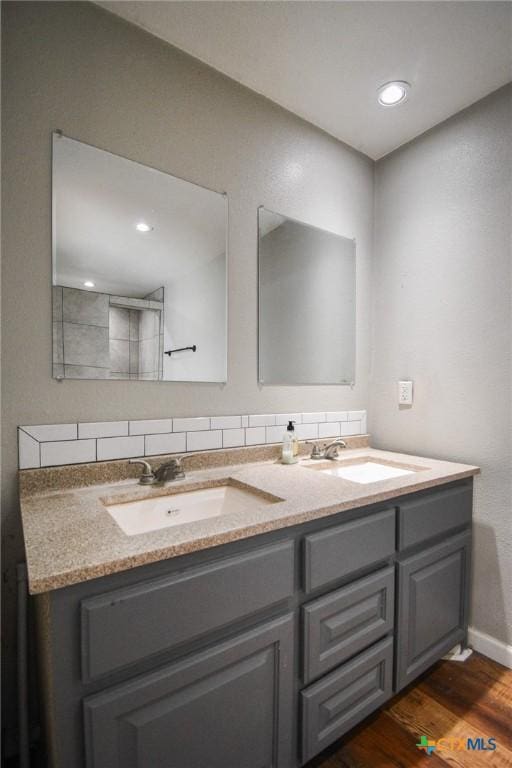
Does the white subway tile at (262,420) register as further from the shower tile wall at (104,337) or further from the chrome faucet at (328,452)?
the shower tile wall at (104,337)

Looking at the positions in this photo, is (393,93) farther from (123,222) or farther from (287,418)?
(287,418)

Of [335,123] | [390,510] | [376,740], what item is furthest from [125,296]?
[376,740]

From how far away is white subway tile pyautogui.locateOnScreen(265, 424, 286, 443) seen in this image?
168cm

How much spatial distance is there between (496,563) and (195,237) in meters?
1.90

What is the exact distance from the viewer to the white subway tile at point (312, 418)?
5.98 feet

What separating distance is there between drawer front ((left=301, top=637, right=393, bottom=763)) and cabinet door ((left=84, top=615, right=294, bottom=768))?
0.27 ft

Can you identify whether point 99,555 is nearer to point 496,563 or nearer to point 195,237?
point 195,237

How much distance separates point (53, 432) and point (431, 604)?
1521mm

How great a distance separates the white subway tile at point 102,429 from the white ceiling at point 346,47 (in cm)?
143

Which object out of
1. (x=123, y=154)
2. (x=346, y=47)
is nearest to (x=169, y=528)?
(x=123, y=154)

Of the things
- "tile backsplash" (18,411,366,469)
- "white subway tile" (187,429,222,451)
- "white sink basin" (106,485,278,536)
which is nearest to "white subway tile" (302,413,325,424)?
"tile backsplash" (18,411,366,469)

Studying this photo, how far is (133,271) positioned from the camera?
1349mm

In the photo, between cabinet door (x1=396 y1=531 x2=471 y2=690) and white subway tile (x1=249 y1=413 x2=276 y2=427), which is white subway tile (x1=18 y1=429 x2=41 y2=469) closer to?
white subway tile (x1=249 y1=413 x2=276 y2=427)

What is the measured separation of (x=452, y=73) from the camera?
5.01 ft
